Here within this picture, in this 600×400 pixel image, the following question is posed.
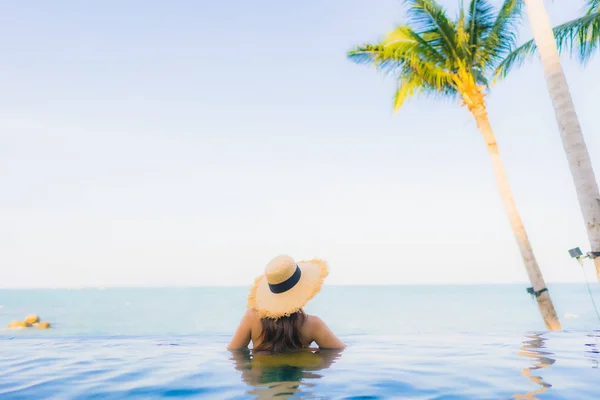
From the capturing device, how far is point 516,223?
11070mm

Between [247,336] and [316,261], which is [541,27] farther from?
[247,336]

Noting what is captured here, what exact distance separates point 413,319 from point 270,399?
5985cm

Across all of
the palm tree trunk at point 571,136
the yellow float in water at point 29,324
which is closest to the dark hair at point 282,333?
the palm tree trunk at point 571,136

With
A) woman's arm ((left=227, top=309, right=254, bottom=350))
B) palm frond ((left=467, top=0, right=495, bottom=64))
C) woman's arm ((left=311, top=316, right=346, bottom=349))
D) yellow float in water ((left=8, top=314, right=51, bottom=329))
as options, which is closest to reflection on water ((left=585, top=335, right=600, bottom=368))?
woman's arm ((left=311, top=316, right=346, bottom=349))

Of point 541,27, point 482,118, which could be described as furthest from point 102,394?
point 482,118

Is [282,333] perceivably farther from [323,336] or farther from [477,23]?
[477,23]

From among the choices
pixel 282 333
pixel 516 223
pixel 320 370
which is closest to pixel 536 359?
pixel 320 370

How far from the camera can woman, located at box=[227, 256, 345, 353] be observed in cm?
450

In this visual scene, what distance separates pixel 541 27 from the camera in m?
7.82

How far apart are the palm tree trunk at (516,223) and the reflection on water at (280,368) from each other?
25.4 ft

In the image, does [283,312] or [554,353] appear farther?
[554,353]

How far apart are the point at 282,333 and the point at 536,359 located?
112 inches

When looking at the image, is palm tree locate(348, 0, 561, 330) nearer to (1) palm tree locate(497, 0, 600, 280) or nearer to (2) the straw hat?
(1) palm tree locate(497, 0, 600, 280)

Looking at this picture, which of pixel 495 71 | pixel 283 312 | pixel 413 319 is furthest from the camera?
pixel 413 319
